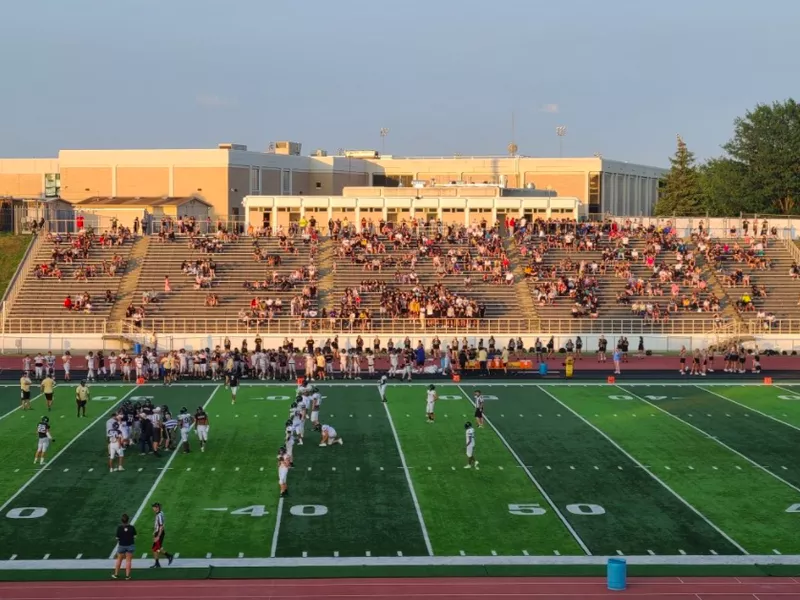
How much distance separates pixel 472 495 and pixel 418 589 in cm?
626

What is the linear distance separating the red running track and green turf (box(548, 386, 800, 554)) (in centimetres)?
231

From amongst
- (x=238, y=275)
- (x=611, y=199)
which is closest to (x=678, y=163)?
(x=611, y=199)

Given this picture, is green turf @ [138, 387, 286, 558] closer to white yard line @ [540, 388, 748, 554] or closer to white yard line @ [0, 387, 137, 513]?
white yard line @ [0, 387, 137, 513]

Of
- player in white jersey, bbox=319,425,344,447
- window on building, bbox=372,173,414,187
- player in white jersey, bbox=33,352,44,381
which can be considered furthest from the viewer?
window on building, bbox=372,173,414,187

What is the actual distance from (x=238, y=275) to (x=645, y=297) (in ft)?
60.3

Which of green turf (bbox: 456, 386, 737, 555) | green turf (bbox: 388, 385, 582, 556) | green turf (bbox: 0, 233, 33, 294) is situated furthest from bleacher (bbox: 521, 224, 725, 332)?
green turf (bbox: 0, 233, 33, 294)

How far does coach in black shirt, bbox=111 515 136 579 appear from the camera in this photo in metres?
20.2

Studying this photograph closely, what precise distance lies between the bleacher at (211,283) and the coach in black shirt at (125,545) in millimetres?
32338

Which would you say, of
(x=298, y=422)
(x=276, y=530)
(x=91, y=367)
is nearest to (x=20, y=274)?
(x=91, y=367)

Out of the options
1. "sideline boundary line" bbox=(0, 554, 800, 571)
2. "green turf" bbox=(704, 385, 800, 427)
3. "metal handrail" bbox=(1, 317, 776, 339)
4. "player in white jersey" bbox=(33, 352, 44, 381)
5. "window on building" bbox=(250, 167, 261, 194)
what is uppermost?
"window on building" bbox=(250, 167, 261, 194)

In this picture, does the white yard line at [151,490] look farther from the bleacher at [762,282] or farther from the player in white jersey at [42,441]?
the bleacher at [762,282]

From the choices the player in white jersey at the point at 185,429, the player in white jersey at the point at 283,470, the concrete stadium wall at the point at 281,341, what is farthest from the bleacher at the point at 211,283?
the player in white jersey at the point at 283,470

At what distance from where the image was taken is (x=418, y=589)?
1980cm

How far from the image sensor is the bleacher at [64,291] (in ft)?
172
